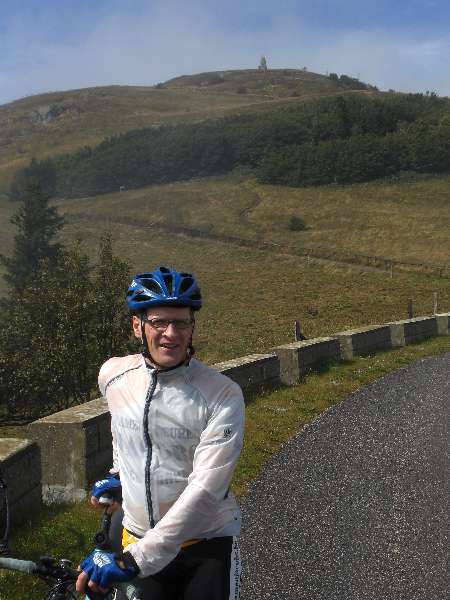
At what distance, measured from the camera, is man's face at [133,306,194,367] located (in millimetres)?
3178

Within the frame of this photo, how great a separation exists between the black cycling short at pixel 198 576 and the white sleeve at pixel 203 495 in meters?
0.09

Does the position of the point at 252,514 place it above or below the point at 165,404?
below

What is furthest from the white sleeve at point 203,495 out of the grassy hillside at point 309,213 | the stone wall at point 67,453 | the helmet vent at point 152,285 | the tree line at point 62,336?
the grassy hillside at point 309,213

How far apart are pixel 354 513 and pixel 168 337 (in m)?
4.35

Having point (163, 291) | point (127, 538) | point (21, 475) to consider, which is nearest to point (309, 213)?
point (21, 475)

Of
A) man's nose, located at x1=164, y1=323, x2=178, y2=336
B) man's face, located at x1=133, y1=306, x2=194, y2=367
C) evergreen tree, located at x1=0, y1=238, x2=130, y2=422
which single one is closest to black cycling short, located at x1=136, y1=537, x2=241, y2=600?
man's face, located at x1=133, y1=306, x2=194, y2=367

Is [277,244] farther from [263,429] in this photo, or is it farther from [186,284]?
[186,284]

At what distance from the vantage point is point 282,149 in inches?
3944

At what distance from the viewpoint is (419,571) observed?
5.53 meters

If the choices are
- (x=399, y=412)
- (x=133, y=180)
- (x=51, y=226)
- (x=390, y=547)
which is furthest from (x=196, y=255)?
(x=390, y=547)

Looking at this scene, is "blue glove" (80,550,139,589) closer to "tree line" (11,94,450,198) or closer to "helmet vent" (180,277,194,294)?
"helmet vent" (180,277,194,294)

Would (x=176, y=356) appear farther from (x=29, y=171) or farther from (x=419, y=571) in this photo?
(x=29, y=171)

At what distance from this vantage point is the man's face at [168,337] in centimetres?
318

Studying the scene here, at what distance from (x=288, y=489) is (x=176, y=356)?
15.2 feet
